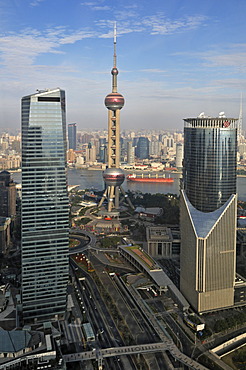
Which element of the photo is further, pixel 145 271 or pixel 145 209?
pixel 145 209

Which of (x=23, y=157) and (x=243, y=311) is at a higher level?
(x=23, y=157)

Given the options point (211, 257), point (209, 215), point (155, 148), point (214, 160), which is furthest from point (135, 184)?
point (211, 257)

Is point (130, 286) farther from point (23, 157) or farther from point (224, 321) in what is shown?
point (23, 157)

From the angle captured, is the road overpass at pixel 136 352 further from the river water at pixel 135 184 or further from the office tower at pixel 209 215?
the river water at pixel 135 184

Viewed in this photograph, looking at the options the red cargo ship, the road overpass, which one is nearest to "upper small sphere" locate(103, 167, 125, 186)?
the road overpass

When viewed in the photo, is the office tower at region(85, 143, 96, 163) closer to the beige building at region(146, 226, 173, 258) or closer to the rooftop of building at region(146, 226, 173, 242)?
the rooftop of building at region(146, 226, 173, 242)

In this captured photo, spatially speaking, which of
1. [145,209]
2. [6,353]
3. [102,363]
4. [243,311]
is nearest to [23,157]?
[6,353]

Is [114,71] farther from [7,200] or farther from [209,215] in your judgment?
[209,215]
